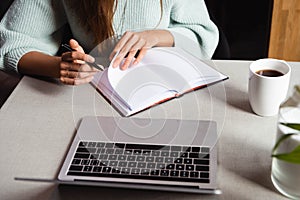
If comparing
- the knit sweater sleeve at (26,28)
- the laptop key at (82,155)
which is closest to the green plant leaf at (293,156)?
the laptop key at (82,155)

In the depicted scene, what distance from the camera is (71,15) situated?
1.21m


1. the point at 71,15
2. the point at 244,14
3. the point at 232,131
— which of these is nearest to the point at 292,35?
the point at 244,14

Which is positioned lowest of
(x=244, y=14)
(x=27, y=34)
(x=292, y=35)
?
(x=292, y=35)

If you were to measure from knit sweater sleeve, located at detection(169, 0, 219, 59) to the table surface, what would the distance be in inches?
7.8

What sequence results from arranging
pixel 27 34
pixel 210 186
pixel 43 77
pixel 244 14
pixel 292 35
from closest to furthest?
pixel 210 186
pixel 43 77
pixel 27 34
pixel 244 14
pixel 292 35

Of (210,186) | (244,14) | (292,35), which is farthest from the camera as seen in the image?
(292,35)

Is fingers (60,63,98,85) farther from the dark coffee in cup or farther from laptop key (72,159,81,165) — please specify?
the dark coffee in cup

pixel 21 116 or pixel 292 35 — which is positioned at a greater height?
pixel 21 116

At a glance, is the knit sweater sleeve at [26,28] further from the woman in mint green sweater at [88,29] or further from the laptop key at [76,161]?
the laptop key at [76,161]

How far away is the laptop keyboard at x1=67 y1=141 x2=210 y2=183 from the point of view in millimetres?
741

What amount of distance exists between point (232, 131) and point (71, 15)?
59cm

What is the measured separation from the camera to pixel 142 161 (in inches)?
30.3

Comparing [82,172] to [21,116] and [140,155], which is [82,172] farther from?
[21,116]

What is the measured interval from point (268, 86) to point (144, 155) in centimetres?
26
